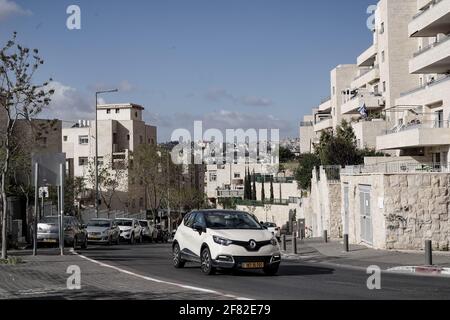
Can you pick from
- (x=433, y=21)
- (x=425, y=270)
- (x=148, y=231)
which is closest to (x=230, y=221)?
(x=425, y=270)

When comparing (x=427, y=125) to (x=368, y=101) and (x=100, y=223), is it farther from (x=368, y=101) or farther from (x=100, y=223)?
(x=100, y=223)

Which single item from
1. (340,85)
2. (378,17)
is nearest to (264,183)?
(340,85)

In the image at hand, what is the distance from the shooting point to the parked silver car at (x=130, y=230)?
4284 centimetres

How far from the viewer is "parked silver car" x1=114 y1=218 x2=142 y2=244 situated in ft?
141

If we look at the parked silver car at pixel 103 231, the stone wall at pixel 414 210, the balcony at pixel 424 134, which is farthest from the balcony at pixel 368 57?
the stone wall at pixel 414 210

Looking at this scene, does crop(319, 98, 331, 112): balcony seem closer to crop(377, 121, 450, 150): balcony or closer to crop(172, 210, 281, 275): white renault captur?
crop(377, 121, 450, 150): balcony

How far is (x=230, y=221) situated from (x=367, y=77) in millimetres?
40702

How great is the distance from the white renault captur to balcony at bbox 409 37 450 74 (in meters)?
20.3

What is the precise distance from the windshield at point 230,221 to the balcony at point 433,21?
70.3ft

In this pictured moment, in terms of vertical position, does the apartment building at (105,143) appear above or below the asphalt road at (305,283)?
above

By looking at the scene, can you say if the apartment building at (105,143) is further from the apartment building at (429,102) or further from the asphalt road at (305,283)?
the asphalt road at (305,283)

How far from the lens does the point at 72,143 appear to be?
88812 mm

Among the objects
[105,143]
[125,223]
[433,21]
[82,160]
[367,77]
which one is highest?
[367,77]

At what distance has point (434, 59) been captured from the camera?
3541 centimetres
